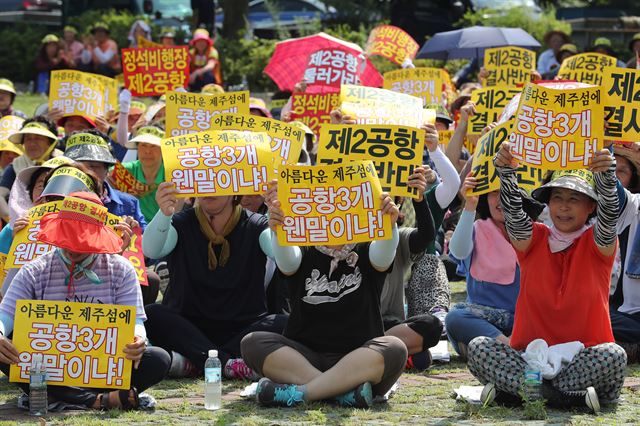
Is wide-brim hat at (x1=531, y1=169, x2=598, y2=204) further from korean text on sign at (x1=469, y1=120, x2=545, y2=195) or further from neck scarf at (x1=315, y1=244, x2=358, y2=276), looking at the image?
neck scarf at (x1=315, y1=244, x2=358, y2=276)

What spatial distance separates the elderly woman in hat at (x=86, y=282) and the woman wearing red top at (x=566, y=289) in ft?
6.13

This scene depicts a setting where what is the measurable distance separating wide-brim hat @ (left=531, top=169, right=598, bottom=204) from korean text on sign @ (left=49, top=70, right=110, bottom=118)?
7057mm

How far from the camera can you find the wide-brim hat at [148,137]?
1115 centimetres

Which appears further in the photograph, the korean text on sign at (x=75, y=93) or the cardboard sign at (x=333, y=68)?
the cardboard sign at (x=333, y=68)

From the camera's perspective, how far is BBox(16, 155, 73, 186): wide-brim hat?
9.36 m

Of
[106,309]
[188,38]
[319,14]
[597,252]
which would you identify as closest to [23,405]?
[106,309]

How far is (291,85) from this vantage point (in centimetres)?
1490

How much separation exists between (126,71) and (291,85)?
1.85 meters

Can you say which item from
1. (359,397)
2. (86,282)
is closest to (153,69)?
(86,282)

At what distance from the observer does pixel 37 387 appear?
23.7 feet

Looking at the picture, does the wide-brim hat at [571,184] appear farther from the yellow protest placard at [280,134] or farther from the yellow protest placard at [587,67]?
the yellow protest placard at [587,67]

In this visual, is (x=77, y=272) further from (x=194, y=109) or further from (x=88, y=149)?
(x=194, y=109)

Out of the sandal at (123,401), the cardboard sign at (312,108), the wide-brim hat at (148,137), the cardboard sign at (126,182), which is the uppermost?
the cardboard sign at (312,108)

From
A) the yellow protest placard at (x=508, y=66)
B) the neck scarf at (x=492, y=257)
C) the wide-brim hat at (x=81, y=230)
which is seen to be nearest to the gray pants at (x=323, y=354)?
the wide-brim hat at (x=81, y=230)
